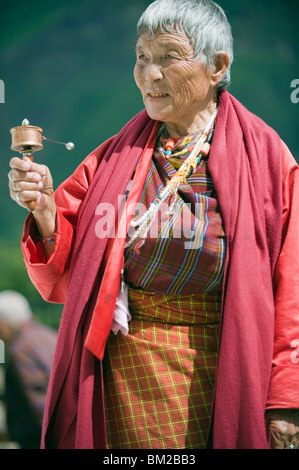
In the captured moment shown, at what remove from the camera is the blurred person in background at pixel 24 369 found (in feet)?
8.66

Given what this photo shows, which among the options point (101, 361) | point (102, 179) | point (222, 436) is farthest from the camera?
point (102, 179)

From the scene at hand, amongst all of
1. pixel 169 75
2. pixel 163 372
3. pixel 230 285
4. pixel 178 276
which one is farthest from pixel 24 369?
pixel 169 75

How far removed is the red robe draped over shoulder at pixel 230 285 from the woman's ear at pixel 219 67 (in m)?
0.11

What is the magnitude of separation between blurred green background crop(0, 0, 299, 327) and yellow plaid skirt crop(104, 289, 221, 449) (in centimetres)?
165

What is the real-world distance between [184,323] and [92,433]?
400mm

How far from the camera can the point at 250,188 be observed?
1437 millimetres

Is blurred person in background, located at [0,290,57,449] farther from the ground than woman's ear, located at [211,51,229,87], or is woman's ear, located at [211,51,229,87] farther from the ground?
woman's ear, located at [211,51,229,87]

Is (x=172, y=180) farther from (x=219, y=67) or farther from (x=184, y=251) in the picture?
(x=219, y=67)

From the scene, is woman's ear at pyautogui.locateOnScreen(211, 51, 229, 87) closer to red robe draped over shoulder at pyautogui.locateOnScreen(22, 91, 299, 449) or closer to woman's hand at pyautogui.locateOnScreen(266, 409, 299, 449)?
red robe draped over shoulder at pyautogui.locateOnScreen(22, 91, 299, 449)

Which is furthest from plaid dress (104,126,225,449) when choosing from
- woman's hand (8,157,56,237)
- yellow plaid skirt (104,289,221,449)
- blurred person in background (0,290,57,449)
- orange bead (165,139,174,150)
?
blurred person in background (0,290,57,449)

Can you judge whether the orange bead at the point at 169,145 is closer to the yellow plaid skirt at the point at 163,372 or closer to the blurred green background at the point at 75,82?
the yellow plaid skirt at the point at 163,372

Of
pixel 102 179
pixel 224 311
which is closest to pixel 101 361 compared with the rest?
pixel 224 311

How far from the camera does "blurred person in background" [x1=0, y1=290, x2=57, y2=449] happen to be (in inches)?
104
